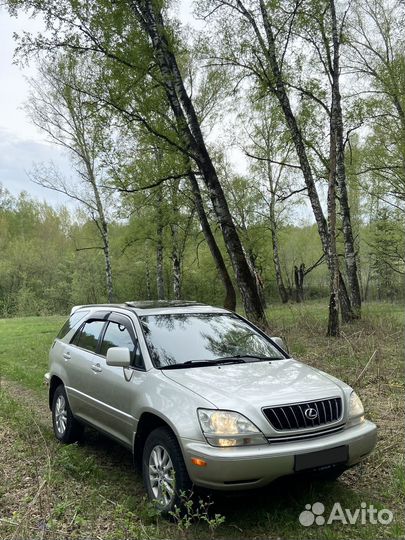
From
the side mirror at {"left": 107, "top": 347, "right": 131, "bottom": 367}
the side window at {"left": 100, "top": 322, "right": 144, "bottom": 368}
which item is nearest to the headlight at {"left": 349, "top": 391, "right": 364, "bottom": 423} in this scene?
the side window at {"left": 100, "top": 322, "right": 144, "bottom": 368}

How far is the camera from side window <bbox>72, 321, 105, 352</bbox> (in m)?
5.91

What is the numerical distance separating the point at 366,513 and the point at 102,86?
37.1 ft

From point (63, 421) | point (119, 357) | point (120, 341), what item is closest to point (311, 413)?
point (119, 357)

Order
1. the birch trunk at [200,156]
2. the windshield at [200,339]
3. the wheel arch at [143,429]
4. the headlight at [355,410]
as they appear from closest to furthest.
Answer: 1. the headlight at [355,410]
2. the wheel arch at [143,429]
3. the windshield at [200,339]
4. the birch trunk at [200,156]

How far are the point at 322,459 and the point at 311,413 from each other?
0.35 metres

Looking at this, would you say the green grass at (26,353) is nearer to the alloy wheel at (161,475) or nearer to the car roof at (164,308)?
the car roof at (164,308)

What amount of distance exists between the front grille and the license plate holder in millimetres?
215

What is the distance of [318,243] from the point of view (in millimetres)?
51844

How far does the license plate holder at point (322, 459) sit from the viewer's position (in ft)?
11.9

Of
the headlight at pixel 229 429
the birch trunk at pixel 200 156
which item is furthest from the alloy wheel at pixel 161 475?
the birch trunk at pixel 200 156

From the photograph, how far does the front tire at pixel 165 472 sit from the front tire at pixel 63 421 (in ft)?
6.75

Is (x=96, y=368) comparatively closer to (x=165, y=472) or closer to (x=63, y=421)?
(x=63, y=421)

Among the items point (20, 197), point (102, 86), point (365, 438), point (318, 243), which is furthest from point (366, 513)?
point (20, 197)

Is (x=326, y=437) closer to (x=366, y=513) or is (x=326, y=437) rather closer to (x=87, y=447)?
(x=366, y=513)
